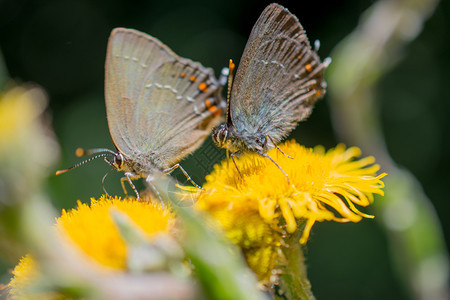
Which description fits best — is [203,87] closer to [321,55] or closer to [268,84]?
[268,84]

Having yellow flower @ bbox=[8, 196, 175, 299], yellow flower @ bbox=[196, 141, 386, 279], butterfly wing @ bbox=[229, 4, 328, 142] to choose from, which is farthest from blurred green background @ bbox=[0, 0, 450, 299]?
yellow flower @ bbox=[8, 196, 175, 299]

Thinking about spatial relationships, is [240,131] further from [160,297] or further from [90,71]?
[90,71]

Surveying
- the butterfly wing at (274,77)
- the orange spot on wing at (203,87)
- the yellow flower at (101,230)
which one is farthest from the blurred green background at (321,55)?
the yellow flower at (101,230)

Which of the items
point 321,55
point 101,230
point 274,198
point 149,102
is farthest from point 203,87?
point 321,55

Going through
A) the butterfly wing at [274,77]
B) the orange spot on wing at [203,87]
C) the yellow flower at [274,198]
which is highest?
the orange spot on wing at [203,87]

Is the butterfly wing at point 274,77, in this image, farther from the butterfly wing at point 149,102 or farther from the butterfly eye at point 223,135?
the butterfly wing at point 149,102

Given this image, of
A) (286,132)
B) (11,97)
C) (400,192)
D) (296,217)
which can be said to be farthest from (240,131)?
(11,97)

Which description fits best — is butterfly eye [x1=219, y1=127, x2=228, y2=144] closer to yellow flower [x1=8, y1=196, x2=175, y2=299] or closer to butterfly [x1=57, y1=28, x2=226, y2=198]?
butterfly [x1=57, y1=28, x2=226, y2=198]
